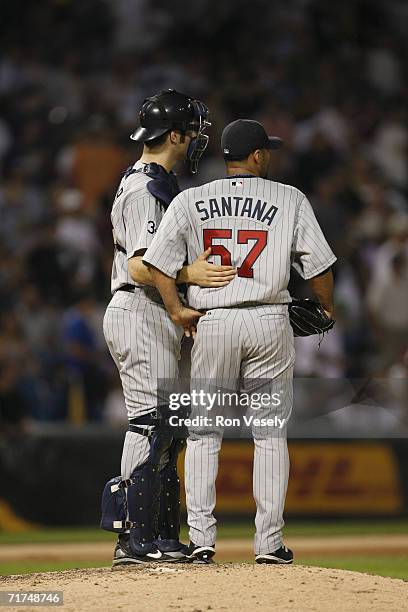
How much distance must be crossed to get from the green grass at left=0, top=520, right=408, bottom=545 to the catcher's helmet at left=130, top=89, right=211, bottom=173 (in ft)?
16.1

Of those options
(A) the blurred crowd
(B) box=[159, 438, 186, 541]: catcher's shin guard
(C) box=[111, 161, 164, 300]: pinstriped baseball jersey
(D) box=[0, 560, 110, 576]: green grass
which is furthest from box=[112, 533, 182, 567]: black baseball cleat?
(A) the blurred crowd

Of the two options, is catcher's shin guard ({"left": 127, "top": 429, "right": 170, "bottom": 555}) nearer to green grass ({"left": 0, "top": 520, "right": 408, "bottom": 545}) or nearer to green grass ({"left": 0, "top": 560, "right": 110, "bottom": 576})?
green grass ({"left": 0, "top": 560, "right": 110, "bottom": 576})

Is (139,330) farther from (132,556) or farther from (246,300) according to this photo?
(132,556)

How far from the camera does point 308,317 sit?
5832 mm

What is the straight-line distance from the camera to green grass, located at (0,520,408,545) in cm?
1059

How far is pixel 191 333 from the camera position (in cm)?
575

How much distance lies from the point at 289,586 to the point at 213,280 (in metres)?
1.37

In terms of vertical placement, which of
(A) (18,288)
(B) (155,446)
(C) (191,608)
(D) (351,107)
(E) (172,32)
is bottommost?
(C) (191,608)

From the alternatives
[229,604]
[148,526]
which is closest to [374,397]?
[148,526]

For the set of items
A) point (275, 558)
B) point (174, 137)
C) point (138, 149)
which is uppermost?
point (138, 149)

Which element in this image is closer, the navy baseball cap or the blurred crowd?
the navy baseball cap

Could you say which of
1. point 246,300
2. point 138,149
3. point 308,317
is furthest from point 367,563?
point 138,149

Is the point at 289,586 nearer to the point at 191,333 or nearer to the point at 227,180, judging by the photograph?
the point at 191,333

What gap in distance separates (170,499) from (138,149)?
830 centimetres
